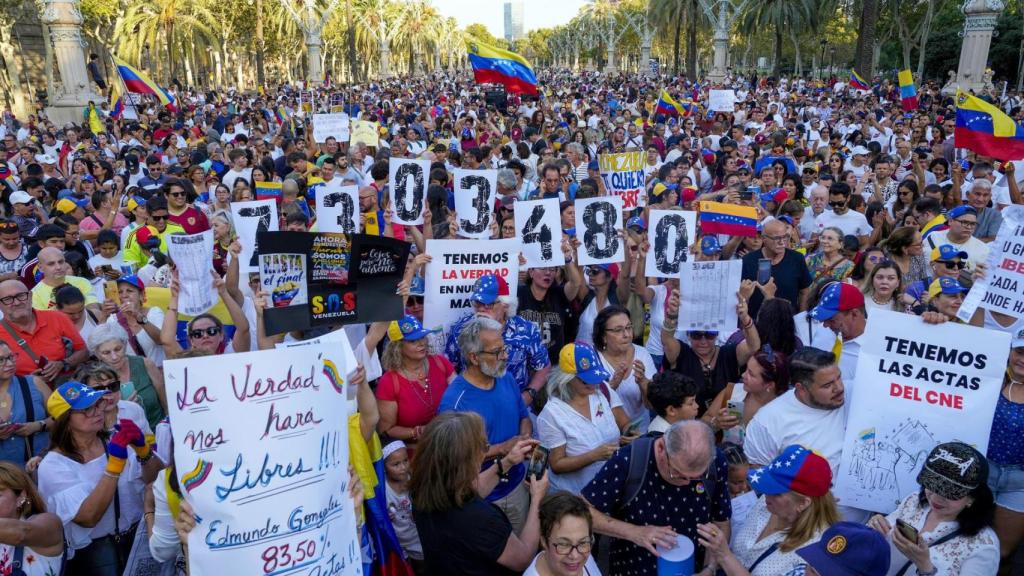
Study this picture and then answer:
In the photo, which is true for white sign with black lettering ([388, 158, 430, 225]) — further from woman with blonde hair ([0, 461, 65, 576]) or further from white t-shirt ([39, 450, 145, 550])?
woman with blonde hair ([0, 461, 65, 576])

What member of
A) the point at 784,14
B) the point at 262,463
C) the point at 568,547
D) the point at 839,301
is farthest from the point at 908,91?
the point at 784,14

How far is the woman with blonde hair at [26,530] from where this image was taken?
310 centimetres

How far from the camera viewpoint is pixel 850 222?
8.02m

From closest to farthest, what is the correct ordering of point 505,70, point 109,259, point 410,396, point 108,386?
point 108,386
point 410,396
point 109,259
point 505,70

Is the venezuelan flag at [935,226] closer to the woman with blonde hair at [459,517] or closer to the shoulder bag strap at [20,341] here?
the woman with blonde hair at [459,517]

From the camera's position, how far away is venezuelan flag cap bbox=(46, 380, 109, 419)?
3.54 metres

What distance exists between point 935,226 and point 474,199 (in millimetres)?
4391

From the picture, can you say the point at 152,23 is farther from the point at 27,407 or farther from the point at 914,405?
the point at 914,405

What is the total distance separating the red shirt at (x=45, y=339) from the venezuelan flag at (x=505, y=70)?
33.0 feet

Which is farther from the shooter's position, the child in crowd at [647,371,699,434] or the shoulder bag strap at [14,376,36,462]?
the shoulder bag strap at [14,376,36,462]

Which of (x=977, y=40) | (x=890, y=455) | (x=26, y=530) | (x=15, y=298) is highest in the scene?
(x=977, y=40)

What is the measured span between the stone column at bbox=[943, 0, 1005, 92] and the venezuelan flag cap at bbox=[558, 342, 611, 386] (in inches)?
994

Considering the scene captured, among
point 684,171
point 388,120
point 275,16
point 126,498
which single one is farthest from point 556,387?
point 275,16

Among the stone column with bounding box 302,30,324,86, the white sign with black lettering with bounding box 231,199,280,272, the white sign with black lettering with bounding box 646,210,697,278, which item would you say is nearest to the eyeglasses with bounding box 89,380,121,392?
the white sign with black lettering with bounding box 231,199,280,272
